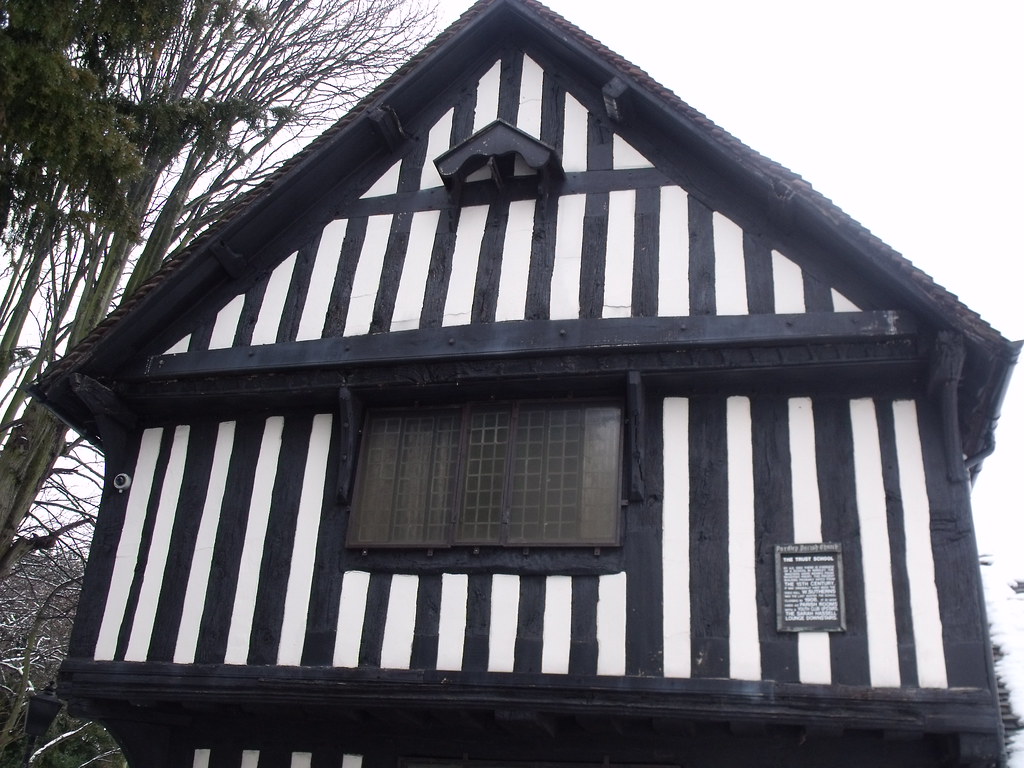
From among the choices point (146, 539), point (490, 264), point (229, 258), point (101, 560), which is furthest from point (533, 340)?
point (101, 560)

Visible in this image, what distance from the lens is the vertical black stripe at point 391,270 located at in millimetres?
8297

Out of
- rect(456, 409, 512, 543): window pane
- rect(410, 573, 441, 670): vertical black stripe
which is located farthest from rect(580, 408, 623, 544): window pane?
rect(410, 573, 441, 670): vertical black stripe

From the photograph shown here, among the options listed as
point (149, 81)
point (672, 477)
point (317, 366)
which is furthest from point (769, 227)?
point (149, 81)

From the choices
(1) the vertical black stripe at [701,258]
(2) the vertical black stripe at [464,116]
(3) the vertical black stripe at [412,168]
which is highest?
(2) the vertical black stripe at [464,116]

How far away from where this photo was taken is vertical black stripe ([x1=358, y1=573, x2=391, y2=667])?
729cm

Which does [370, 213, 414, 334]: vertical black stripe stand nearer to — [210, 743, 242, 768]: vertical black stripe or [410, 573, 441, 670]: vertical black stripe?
[410, 573, 441, 670]: vertical black stripe

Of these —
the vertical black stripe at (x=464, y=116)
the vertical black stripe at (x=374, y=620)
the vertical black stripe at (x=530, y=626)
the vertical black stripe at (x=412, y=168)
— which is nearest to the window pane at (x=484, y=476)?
the vertical black stripe at (x=530, y=626)

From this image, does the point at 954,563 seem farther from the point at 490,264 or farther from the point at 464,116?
the point at 464,116

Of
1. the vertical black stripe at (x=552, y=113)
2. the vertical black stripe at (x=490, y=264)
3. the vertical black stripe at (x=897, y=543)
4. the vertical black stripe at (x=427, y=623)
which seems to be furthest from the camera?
the vertical black stripe at (x=552, y=113)

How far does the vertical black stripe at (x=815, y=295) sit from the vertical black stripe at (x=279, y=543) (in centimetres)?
388

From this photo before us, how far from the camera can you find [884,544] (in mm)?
6750

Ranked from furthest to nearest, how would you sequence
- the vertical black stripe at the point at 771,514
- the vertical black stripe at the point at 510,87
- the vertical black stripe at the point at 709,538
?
1. the vertical black stripe at the point at 510,87
2. the vertical black stripe at the point at 709,538
3. the vertical black stripe at the point at 771,514

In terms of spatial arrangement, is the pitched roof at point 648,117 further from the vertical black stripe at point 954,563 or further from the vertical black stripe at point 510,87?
the vertical black stripe at point 954,563

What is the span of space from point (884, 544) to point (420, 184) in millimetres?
4763
